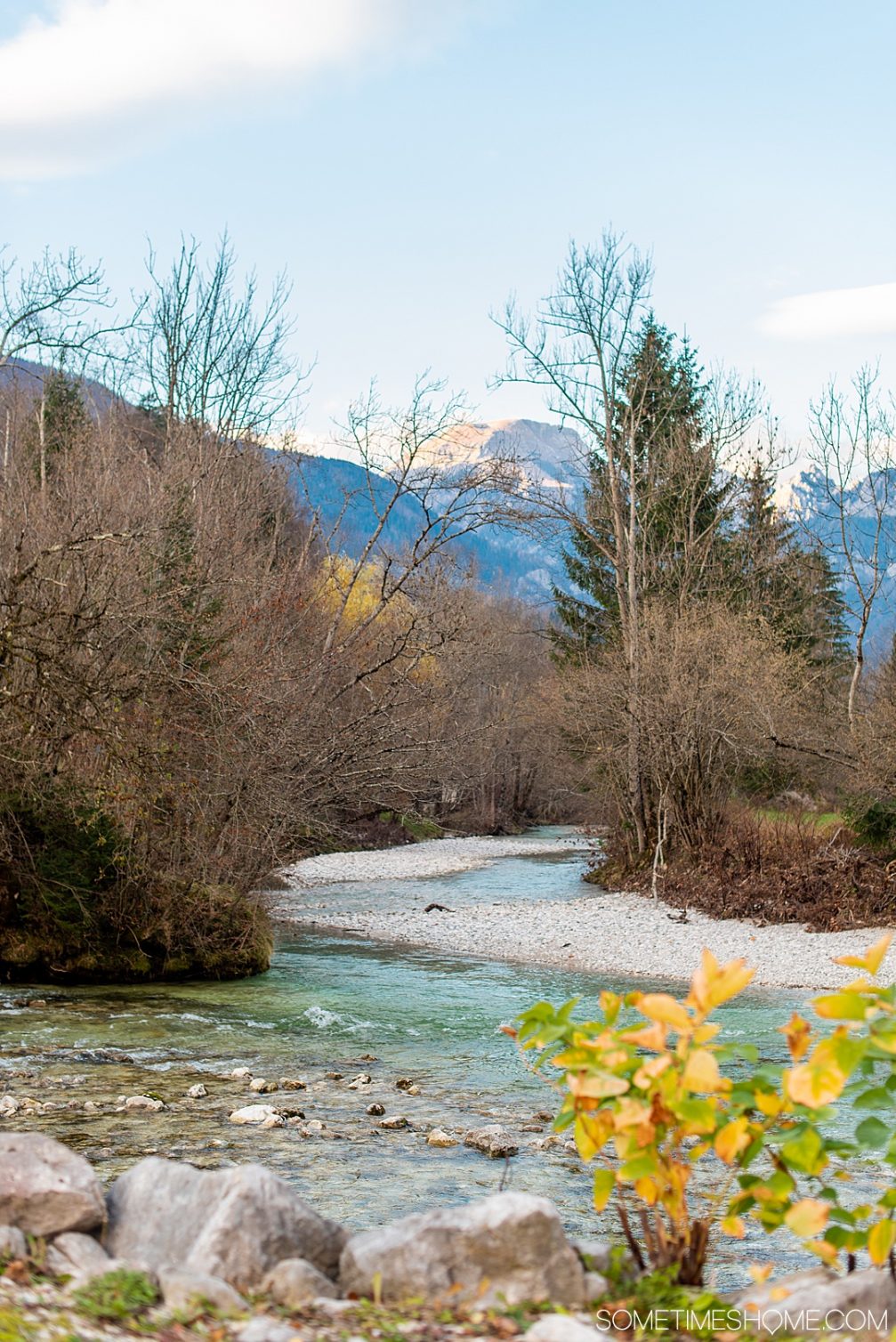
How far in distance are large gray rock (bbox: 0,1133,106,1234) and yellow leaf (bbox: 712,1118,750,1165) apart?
6.44ft

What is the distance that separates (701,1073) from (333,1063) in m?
7.66

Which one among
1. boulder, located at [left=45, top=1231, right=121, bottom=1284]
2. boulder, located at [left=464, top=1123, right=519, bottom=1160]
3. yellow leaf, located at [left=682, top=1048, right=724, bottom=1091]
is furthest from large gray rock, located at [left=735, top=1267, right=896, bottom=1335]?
boulder, located at [left=464, top=1123, right=519, bottom=1160]

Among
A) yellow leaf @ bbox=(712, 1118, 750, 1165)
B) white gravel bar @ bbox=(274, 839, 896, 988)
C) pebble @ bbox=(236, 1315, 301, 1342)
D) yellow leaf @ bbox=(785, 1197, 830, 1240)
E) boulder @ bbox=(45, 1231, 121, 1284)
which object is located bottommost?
white gravel bar @ bbox=(274, 839, 896, 988)

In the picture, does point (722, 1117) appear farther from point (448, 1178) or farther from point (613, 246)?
point (613, 246)

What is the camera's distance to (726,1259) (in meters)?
5.68

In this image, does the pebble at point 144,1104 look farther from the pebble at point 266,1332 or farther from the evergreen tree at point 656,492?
the evergreen tree at point 656,492

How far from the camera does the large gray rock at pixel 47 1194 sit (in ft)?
Result: 12.3

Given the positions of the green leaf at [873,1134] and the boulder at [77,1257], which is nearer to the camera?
the green leaf at [873,1134]

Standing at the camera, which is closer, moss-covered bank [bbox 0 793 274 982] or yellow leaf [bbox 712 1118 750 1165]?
yellow leaf [bbox 712 1118 750 1165]

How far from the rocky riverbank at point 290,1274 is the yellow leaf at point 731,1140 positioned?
0.40 meters

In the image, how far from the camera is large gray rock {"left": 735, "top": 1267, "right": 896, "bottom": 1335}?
3.12m

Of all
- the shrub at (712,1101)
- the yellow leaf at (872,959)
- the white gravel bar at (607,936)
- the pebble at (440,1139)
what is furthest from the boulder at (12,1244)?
the white gravel bar at (607,936)

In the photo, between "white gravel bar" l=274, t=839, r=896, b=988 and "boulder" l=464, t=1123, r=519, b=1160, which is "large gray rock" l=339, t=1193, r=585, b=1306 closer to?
"boulder" l=464, t=1123, r=519, b=1160

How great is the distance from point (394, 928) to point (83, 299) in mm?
10942
